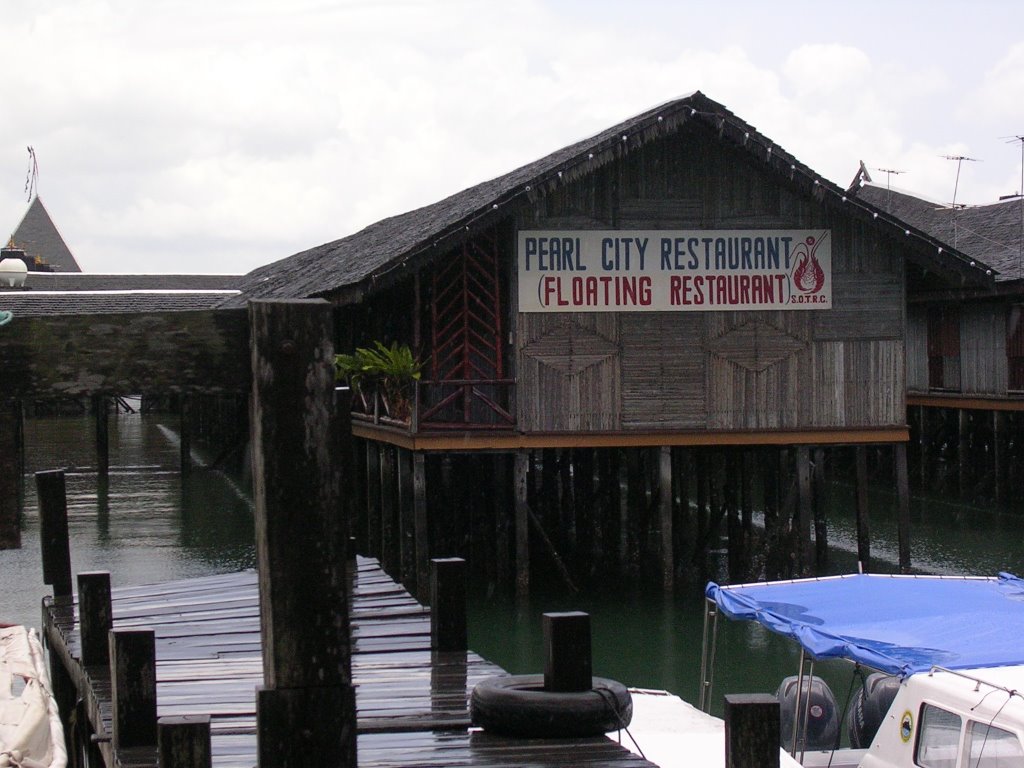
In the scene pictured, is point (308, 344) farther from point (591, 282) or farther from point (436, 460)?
point (436, 460)

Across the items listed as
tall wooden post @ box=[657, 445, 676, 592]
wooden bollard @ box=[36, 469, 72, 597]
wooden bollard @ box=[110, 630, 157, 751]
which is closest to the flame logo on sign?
tall wooden post @ box=[657, 445, 676, 592]

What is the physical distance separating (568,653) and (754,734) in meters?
1.29


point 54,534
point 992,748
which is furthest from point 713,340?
point 992,748

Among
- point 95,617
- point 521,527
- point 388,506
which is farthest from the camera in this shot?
point 388,506

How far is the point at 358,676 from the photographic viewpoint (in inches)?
340

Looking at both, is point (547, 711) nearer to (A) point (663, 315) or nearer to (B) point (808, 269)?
(A) point (663, 315)

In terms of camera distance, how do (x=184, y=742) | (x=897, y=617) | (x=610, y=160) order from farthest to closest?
(x=610, y=160), (x=897, y=617), (x=184, y=742)

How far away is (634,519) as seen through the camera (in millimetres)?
24469

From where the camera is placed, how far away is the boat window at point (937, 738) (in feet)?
29.6

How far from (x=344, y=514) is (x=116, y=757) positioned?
315cm

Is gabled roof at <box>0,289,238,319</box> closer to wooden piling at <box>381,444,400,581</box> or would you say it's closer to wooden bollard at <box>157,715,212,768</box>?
wooden piling at <box>381,444,400,581</box>

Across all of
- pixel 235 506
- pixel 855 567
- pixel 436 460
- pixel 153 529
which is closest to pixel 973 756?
pixel 855 567

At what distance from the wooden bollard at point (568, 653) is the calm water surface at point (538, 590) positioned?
7.30 metres

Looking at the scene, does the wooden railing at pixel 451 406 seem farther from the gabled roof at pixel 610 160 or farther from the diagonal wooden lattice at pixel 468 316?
the gabled roof at pixel 610 160
